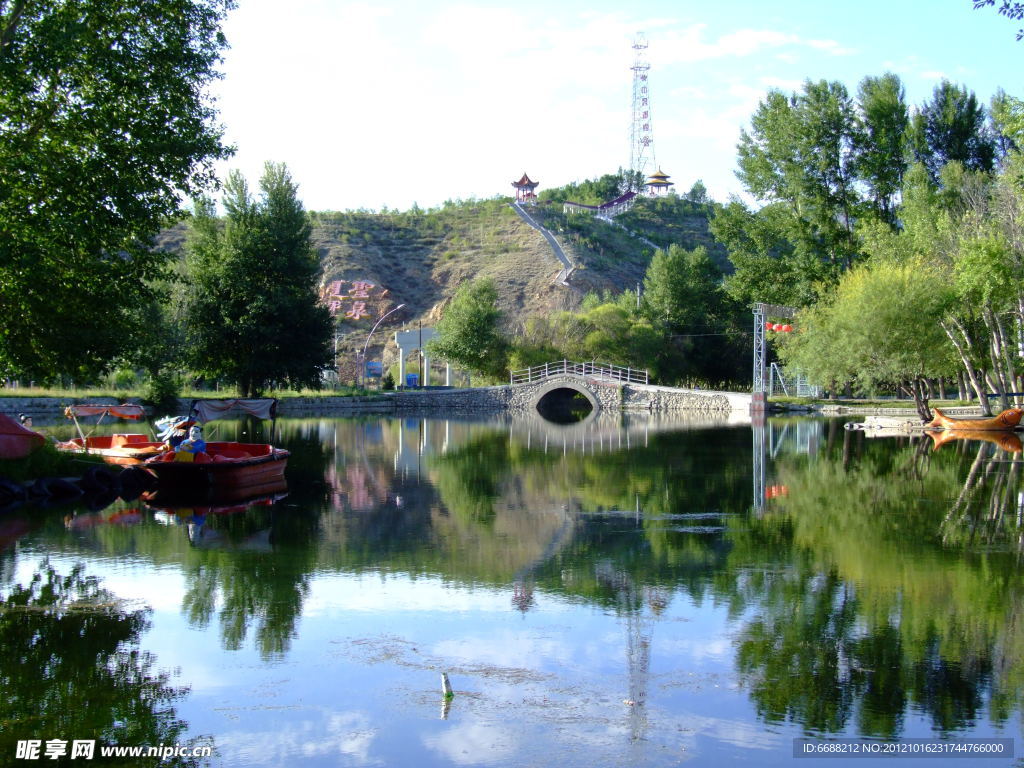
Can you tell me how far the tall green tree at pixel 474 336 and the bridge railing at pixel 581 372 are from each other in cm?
232

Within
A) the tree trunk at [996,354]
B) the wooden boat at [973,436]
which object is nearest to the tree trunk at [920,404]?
the wooden boat at [973,436]

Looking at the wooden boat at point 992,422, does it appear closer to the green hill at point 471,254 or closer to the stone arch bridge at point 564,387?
the stone arch bridge at point 564,387

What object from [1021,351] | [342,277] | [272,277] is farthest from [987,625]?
[342,277]

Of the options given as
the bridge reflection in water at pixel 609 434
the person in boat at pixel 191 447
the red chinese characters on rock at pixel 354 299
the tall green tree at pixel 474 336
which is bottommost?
the bridge reflection in water at pixel 609 434

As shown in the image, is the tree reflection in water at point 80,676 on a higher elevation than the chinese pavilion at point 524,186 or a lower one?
lower

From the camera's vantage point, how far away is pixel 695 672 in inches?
345

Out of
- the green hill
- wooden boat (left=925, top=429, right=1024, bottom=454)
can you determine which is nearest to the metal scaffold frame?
wooden boat (left=925, top=429, right=1024, bottom=454)

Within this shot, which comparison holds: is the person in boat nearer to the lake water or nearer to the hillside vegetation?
the lake water

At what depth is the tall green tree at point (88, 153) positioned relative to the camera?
17188mm

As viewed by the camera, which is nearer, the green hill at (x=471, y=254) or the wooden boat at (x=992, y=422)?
the wooden boat at (x=992, y=422)

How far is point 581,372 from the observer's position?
209ft

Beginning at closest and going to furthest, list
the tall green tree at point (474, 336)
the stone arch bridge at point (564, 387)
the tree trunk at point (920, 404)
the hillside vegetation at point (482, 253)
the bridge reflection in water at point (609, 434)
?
1. the bridge reflection in water at point (609, 434)
2. the tree trunk at point (920, 404)
3. the stone arch bridge at point (564, 387)
4. the tall green tree at point (474, 336)
5. the hillside vegetation at point (482, 253)

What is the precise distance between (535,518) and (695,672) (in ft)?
29.2

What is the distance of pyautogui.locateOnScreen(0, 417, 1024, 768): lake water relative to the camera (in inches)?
293
